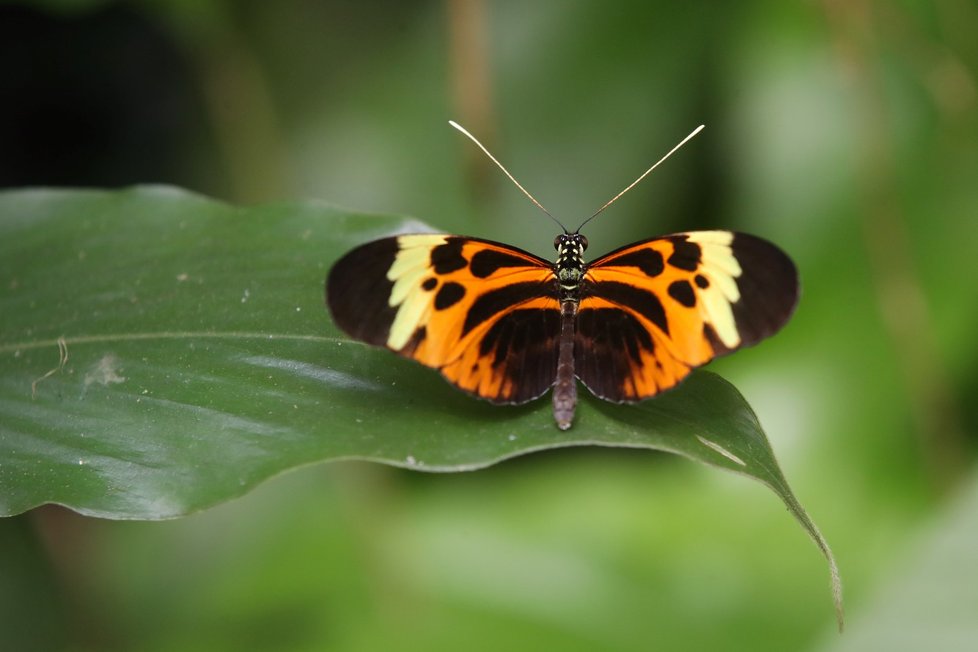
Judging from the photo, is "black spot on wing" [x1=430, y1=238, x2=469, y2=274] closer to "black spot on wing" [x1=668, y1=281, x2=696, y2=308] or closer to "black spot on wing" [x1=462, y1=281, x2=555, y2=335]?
"black spot on wing" [x1=462, y1=281, x2=555, y2=335]

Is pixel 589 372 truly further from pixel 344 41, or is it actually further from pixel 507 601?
pixel 344 41

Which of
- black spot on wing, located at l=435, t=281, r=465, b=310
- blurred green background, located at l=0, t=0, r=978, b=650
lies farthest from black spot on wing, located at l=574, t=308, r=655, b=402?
blurred green background, located at l=0, t=0, r=978, b=650

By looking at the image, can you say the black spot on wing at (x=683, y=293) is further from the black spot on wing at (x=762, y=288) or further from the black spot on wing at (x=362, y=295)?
the black spot on wing at (x=362, y=295)

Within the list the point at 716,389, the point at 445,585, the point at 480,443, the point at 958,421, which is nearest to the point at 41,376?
the point at 480,443

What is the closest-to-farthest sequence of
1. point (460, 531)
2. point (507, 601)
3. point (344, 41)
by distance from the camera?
point (507, 601) → point (460, 531) → point (344, 41)

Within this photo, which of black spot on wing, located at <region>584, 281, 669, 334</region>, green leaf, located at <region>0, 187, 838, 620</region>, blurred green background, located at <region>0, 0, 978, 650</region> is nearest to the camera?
green leaf, located at <region>0, 187, 838, 620</region>

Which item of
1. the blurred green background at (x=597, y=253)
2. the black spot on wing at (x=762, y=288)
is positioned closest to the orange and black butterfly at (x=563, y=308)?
the black spot on wing at (x=762, y=288)

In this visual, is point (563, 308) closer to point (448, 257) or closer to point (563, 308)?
point (563, 308)
